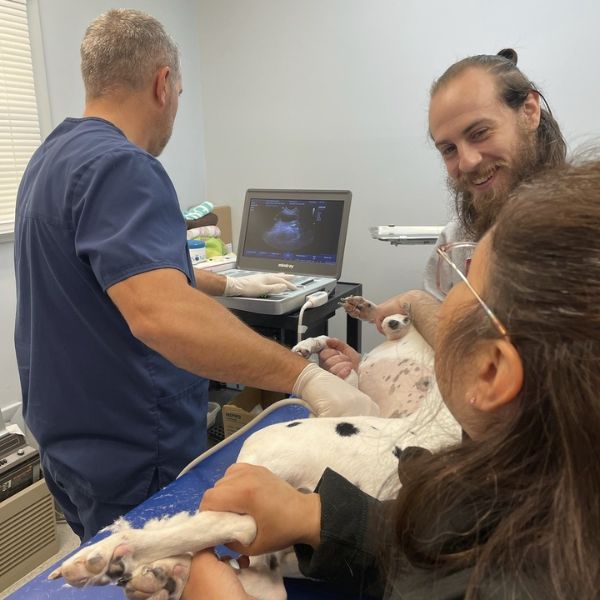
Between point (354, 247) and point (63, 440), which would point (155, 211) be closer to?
point (63, 440)

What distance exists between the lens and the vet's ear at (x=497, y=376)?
0.44 m

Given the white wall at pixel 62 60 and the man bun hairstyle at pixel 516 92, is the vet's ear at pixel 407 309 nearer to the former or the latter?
the man bun hairstyle at pixel 516 92

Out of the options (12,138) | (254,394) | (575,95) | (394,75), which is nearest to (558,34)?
(575,95)

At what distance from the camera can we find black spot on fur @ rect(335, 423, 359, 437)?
923 mm

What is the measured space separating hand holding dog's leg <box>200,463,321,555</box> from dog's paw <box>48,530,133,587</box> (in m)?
0.12

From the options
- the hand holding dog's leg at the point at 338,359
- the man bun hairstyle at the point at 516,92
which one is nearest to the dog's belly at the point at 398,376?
the hand holding dog's leg at the point at 338,359

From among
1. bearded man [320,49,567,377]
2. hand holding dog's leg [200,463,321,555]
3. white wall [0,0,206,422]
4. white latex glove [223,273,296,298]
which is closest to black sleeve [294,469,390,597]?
hand holding dog's leg [200,463,321,555]

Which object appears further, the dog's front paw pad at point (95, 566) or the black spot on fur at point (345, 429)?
the black spot on fur at point (345, 429)

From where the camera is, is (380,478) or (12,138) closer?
(380,478)

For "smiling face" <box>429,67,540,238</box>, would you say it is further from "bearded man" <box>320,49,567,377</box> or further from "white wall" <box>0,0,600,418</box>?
"white wall" <box>0,0,600,418</box>

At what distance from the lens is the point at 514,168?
128 cm

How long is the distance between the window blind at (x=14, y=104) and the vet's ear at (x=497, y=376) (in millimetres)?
2080

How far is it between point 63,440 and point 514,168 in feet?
3.99

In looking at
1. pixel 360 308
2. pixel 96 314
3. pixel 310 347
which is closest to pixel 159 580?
pixel 96 314
